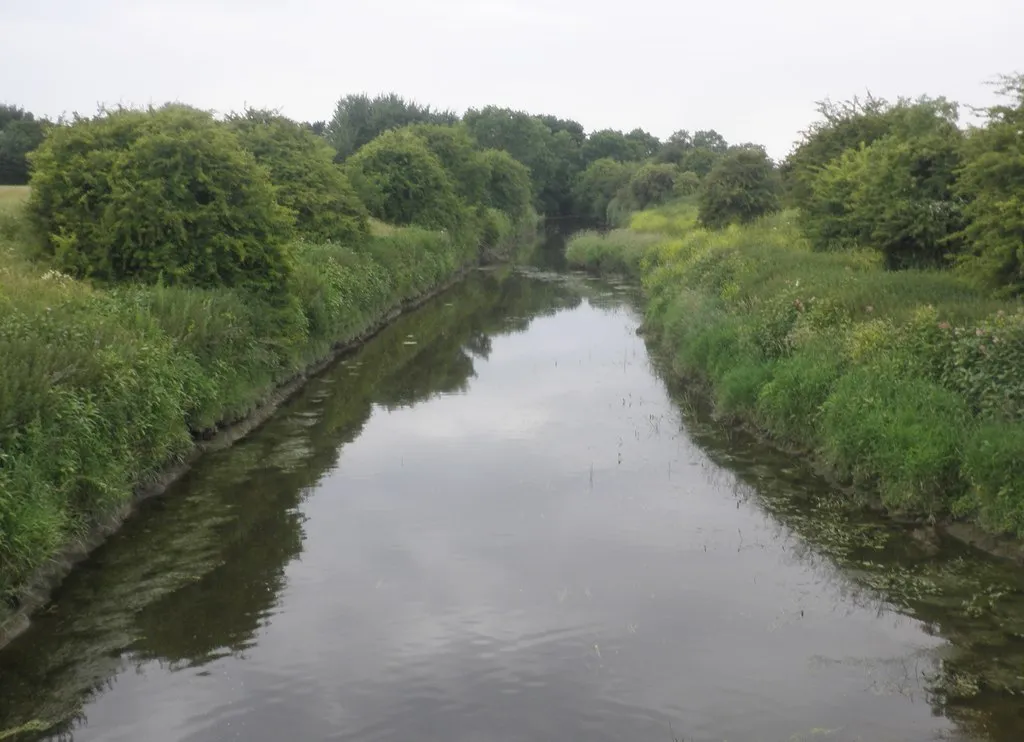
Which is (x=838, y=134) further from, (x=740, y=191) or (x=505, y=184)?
(x=505, y=184)

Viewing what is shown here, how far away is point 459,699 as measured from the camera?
7863mm

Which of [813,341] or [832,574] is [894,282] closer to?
[813,341]

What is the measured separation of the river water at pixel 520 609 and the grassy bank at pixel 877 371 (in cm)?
63

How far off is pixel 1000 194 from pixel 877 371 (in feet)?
11.9

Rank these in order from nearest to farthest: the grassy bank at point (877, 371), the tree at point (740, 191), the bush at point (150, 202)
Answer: the grassy bank at point (877, 371), the bush at point (150, 202), the tree at point (740, 191)

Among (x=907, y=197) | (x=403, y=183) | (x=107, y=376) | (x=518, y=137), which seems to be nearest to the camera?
(x=107, y=376)

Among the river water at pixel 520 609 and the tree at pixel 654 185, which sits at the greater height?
the tree at pixel 654 185

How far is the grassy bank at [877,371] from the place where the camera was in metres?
10.7

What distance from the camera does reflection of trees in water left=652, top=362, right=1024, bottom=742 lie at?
24.9 ft

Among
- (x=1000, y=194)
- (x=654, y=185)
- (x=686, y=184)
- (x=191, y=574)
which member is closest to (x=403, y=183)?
(x=686, y=184)

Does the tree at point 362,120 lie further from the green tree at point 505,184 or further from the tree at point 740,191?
the tree at point 740,191

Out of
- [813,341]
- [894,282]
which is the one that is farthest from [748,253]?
[813,341]

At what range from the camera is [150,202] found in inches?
664

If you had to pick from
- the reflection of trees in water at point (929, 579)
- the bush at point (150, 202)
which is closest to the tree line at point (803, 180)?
the bush at point (150, 202)
